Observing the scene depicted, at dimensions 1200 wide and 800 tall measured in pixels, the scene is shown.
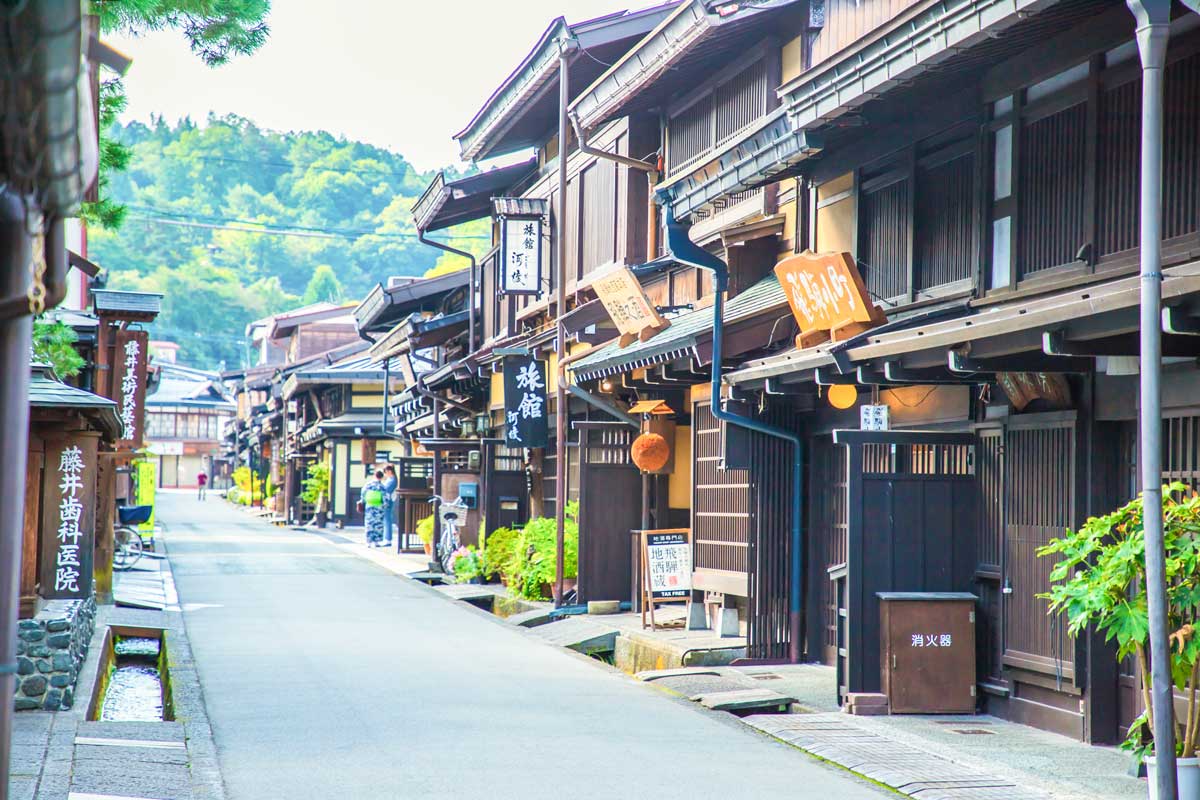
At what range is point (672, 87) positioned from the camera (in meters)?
20.3

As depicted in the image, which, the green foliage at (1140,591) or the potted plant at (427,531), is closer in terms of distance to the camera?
the green foliage at (1140,591)

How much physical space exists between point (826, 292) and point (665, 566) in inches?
251

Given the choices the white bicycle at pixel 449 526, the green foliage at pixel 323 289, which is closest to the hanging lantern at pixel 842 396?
the white bicycle at pixel 449 526

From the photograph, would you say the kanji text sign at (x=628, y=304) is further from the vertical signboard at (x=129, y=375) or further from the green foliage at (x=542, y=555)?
the vertical signboard at (x=129, y=375)

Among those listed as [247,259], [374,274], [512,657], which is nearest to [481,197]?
[512,657]

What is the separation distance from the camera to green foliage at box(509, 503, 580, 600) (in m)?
22.7

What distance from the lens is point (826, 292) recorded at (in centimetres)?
1338

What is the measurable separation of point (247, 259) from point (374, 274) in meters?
17.4

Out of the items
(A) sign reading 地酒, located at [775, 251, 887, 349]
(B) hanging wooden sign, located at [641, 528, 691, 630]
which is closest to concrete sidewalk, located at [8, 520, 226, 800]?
(B) hanging wooden sign, located at [641, 528, 691, 630]

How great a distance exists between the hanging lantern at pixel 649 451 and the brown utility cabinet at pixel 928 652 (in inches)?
322

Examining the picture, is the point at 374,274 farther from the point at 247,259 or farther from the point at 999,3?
the point at 999,3

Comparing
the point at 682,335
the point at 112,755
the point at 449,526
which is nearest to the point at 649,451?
the point at 682,335

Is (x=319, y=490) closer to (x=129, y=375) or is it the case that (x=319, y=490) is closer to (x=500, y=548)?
(x=500, y=548)

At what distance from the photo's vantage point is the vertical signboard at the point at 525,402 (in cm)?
2480
